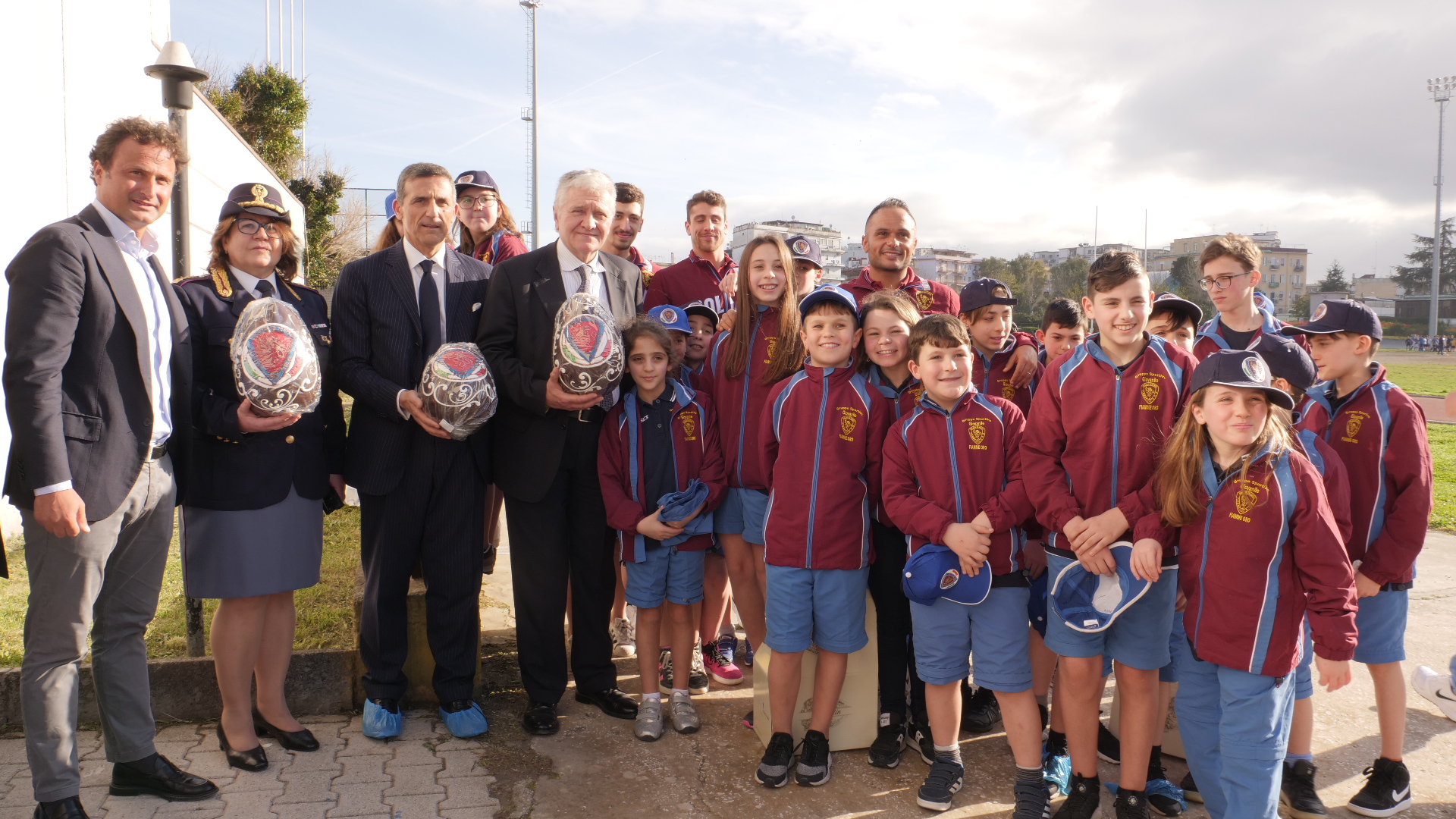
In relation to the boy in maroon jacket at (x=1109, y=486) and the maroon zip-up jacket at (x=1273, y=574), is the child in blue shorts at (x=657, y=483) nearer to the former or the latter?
the boy in maroon jacket at (x=1109, y=486)

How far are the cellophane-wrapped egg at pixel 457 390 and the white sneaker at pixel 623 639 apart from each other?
5.95ft

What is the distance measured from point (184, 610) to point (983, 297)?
4665mm

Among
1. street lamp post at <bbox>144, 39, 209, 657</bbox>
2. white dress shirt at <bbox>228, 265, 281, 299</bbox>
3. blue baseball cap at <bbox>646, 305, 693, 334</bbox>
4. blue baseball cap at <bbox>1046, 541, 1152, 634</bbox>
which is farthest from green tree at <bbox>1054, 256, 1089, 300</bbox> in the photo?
white dress shirt at <bbox>228, 265, 281, 299</bbox>

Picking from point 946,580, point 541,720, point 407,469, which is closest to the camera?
point 946,580

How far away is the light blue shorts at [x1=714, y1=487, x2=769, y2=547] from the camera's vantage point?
3834 millimetres

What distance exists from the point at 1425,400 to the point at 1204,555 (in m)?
23.2

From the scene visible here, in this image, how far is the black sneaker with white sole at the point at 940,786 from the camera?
10.2ft

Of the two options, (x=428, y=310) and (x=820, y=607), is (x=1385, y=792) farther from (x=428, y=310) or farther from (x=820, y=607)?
(x=428, y=310)

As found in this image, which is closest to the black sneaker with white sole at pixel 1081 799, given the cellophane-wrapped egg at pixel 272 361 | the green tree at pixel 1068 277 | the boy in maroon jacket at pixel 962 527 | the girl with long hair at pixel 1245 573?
the boy in maroon jacket at pixel 962 527

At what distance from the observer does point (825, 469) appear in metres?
3.35

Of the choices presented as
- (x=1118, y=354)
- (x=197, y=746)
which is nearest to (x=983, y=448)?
(x=1118, y=354)

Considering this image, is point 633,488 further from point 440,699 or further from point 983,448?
point 983,448

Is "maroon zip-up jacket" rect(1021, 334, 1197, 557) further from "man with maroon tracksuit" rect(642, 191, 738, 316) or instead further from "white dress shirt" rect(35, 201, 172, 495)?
"white dress shirt" rect(35, 201, 172, 495)

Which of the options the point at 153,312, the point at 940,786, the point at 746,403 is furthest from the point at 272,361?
the point at 940,786
